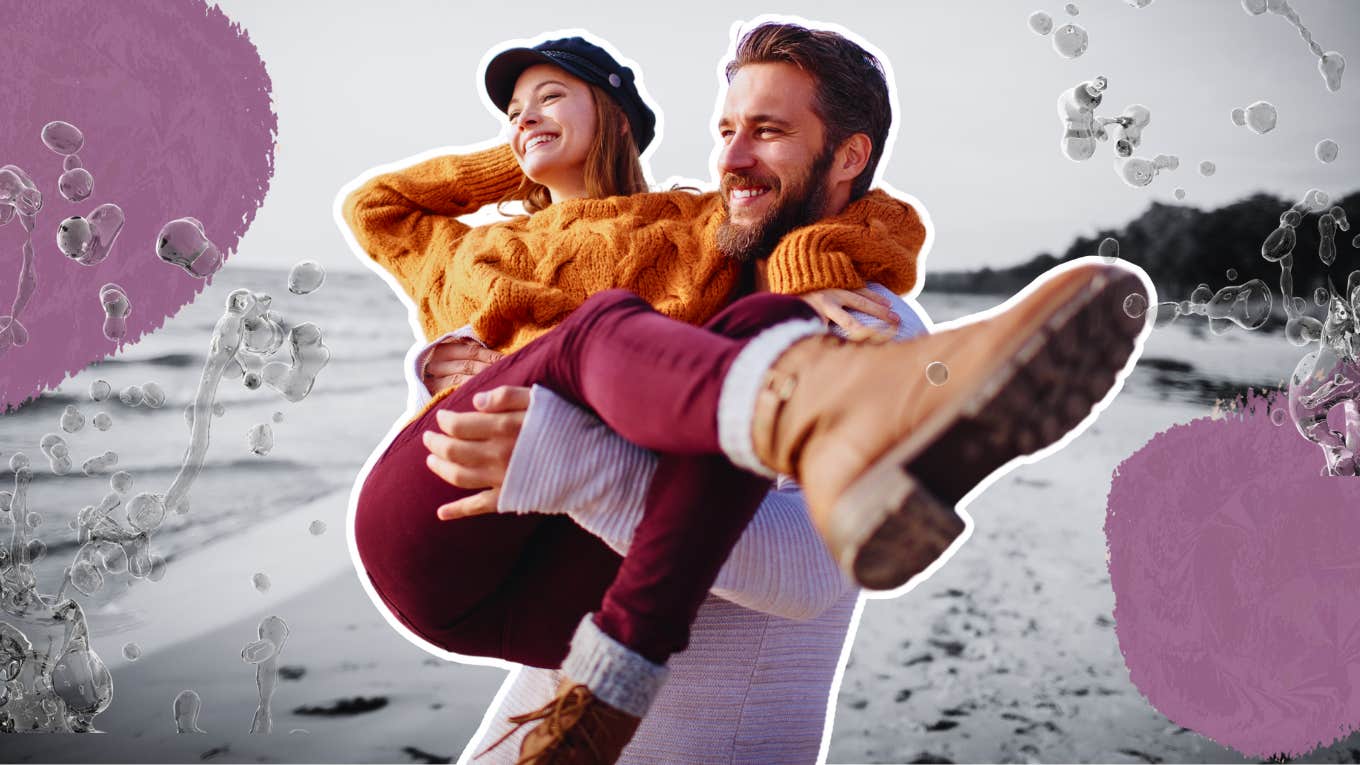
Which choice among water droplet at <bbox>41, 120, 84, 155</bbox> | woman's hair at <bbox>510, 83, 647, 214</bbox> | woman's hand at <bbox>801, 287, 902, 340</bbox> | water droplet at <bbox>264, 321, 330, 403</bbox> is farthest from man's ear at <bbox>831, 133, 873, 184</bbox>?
water droplet at <bbox>41, 120, 84, 155</bbox>

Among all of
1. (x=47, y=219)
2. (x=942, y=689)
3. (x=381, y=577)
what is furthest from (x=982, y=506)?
(x=47, y=219)

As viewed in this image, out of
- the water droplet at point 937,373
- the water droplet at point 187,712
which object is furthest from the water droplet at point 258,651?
the water droplet at point 937,373

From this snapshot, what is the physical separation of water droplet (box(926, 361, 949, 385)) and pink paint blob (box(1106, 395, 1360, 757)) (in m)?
1.92

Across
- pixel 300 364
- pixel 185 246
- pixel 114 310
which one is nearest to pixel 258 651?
pixel 114 310

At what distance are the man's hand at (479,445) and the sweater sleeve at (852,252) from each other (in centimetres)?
39

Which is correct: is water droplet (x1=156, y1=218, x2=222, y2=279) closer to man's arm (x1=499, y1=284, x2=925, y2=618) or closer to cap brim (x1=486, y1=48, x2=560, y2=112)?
cap brim (x1=486, y1=48, x2=560, y2=112)

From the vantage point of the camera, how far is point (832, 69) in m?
1.44

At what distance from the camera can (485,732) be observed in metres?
1.49

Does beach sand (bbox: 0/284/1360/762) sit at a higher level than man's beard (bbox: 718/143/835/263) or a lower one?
lower

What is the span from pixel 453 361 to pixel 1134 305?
0.98 meters

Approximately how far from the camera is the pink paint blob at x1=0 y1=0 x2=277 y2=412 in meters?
2.58

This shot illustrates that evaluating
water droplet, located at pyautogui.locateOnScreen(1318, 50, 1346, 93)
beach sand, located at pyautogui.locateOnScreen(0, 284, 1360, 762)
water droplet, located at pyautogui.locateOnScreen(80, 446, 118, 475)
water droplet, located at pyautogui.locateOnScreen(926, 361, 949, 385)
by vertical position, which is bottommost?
beach sand, located at pyautogui.locateOnScreen(0, 284, 1360, 762)

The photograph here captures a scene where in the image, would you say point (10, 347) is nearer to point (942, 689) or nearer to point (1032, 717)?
point (942, 689)

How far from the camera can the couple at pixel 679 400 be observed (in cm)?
79
